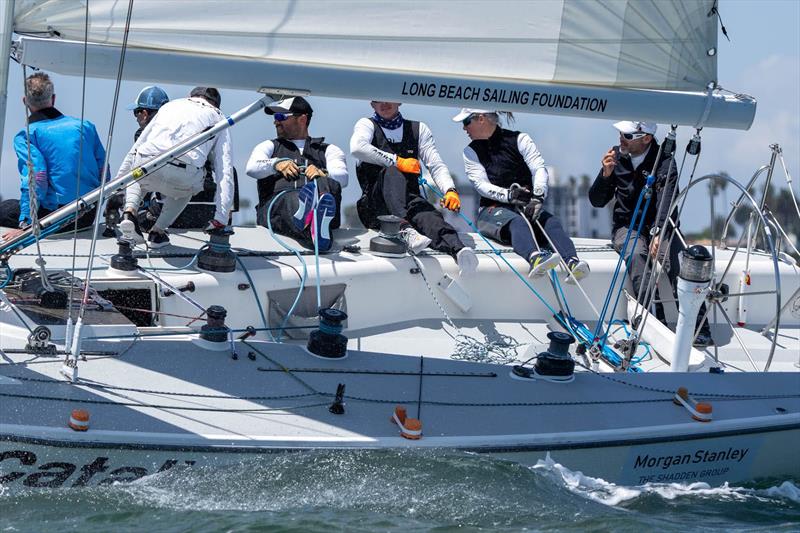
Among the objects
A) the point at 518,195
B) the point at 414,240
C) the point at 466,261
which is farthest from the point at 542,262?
the point at 414,240

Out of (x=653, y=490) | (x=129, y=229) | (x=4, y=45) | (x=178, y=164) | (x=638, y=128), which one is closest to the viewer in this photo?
(x=4, y=45)

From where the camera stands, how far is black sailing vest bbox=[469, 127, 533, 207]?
22.9 ft

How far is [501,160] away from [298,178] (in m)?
1.26

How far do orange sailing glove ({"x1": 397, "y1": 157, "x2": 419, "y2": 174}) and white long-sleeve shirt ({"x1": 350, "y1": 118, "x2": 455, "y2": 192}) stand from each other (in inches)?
1.9

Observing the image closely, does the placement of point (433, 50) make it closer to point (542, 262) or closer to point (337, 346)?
point (337, 346)

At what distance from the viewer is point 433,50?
15.2ft

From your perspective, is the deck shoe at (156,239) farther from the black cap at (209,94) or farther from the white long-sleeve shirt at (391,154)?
the white long-sleeve shirt at (391,154)

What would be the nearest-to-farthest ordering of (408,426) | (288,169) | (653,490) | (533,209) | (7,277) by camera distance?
1. (408,426)
2. (653,490)
3. (7,277)
4. (288,169)
5. (533,209)

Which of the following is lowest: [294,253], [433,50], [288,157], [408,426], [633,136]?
[408,426]

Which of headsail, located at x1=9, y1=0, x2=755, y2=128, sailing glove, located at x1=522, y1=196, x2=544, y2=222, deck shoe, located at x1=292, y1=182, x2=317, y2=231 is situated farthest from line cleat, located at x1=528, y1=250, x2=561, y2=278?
headsail, located at x1=9, y1=0, x2=755, y2=128

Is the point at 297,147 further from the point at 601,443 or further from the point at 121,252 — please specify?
the point at 601,443

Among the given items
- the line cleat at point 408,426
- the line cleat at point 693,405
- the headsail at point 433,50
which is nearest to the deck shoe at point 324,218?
the headsail at point 433,50

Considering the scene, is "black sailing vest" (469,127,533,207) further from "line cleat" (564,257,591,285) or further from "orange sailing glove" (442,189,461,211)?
"line cleat" (564,257,591,285)

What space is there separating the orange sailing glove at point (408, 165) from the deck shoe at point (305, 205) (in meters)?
0.67
